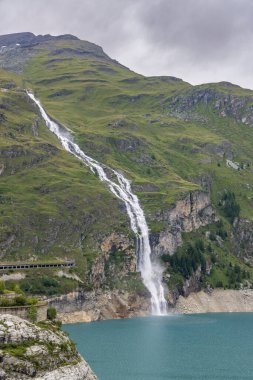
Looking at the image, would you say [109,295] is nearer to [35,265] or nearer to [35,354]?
[35,265]

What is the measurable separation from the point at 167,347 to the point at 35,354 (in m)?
59.9

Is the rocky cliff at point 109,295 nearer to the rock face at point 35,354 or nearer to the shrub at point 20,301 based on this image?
the shrub at point 20,301

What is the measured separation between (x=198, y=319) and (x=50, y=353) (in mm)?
109239

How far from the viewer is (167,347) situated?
129 m

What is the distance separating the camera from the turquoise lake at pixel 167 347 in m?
106

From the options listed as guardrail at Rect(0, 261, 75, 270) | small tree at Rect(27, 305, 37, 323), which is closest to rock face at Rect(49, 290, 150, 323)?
guardrail at Rect(0, 261, 75, 270)

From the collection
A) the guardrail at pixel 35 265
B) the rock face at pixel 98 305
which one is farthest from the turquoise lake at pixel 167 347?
the guardrail at pixel 35 265

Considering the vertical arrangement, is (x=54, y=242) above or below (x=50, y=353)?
above

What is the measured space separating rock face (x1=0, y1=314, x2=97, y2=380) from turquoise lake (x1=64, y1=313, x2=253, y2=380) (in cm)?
2363

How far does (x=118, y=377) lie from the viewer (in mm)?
100375

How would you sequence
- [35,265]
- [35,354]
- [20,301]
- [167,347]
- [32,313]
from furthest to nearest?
[35,265]
[167,347]
[20,301]
[32,313]
[35,354]

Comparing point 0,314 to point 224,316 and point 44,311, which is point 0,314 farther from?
point 224,316

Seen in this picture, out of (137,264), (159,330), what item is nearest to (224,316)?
(137,264)

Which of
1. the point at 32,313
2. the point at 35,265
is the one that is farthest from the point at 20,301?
the point at 35,265
